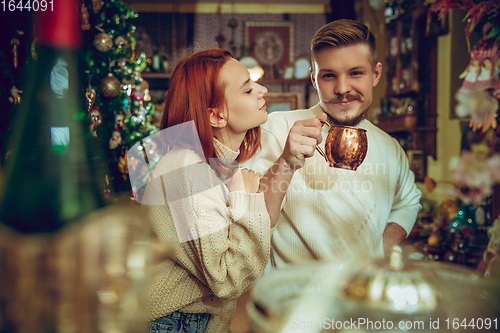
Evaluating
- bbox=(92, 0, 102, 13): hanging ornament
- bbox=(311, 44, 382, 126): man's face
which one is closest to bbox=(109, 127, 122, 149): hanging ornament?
bbox=(92, 0, 102, 13): hanging ornament

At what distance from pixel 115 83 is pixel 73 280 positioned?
1407 millimetres

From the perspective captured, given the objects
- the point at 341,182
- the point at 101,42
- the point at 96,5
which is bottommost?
the point at 341,182

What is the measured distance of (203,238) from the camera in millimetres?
570

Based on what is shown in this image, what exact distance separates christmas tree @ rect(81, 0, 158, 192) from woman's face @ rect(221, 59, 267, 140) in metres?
0.82

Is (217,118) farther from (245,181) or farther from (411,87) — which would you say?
(411,87)

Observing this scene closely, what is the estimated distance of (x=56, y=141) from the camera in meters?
0.40

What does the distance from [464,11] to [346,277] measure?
0.66 metres

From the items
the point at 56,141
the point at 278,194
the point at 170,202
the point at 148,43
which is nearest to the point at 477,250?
the point at 278,194

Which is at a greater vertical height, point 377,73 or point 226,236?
point 377,73

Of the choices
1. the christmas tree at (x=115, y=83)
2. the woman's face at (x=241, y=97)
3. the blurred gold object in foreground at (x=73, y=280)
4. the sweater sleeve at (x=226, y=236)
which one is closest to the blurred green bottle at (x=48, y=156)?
the blurred gold object in foreground at (x=73, y=280)

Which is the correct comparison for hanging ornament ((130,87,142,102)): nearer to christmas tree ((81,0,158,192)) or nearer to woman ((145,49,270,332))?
christmas tree ((81,0,158,192))

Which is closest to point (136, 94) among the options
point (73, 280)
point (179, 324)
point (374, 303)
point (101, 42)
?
point (101, 42)

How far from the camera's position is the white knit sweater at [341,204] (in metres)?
0.71

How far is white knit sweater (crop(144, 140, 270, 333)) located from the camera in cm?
57
